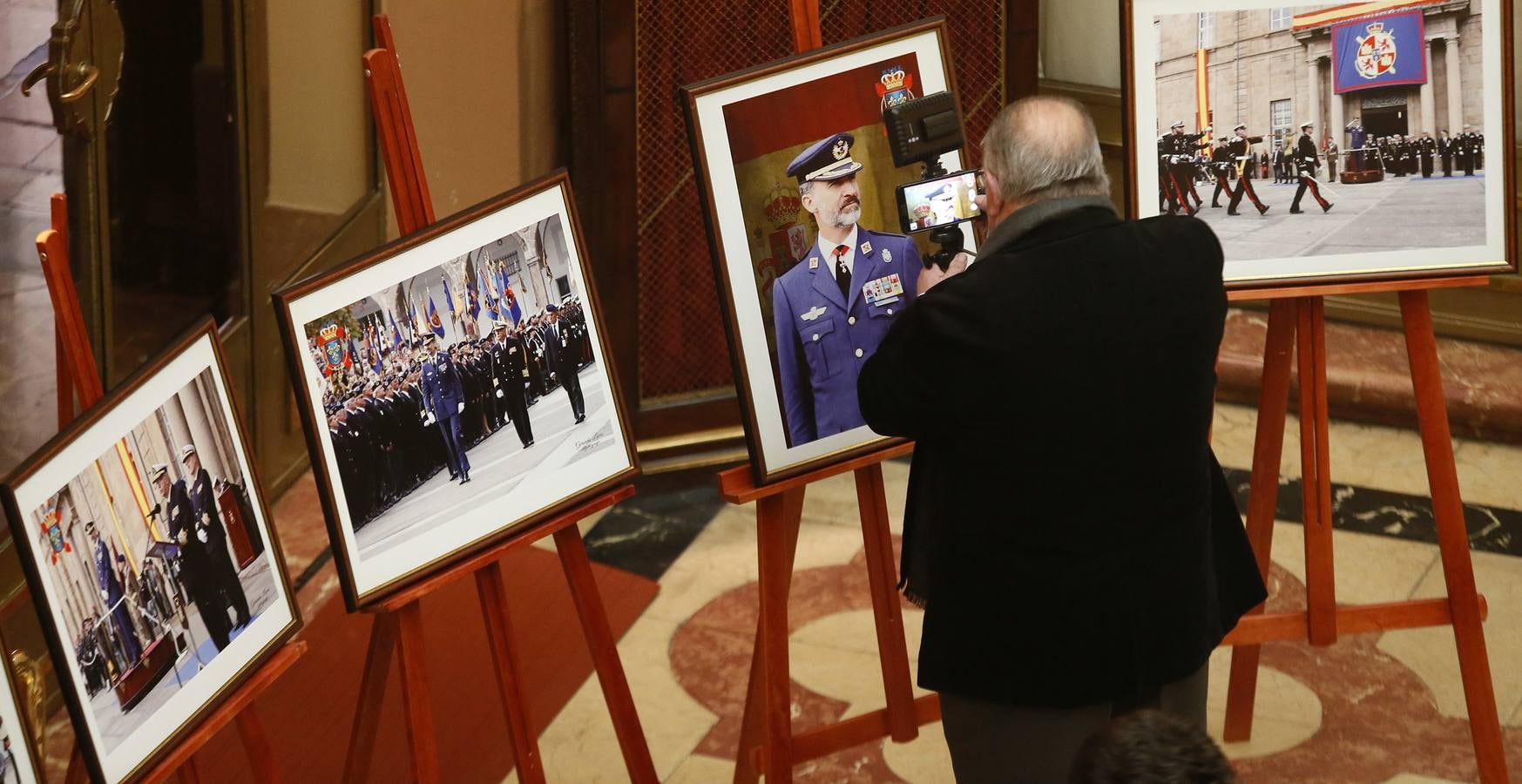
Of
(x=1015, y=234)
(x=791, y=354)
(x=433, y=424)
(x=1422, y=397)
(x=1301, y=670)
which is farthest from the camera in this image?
(x=1301, y=670)

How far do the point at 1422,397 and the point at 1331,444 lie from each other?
2023 mm

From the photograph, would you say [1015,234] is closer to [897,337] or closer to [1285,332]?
[897,337]

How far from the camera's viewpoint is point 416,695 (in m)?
2.63

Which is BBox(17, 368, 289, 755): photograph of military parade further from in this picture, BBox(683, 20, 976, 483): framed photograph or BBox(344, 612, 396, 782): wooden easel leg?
BBox(683, 20, 976, 483): framed photograph

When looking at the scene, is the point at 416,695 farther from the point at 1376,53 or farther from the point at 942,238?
the point at 1376,53

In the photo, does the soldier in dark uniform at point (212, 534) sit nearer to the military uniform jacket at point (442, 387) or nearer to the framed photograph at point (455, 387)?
the framed photograph at point (455, 387)

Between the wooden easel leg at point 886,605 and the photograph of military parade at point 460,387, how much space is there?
0.47 metres

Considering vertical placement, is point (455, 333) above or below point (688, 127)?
below

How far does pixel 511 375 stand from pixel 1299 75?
164 centimetres

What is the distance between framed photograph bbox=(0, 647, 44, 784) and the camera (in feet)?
6.75

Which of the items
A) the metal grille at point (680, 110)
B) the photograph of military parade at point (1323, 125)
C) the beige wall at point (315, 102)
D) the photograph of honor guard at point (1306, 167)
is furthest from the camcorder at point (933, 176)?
the beige wall at point (315, 102)

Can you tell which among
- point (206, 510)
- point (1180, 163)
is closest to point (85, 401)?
point (206, 510)

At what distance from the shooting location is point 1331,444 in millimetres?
5109

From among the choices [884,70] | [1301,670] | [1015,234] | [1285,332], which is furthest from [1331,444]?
[1015,234]
